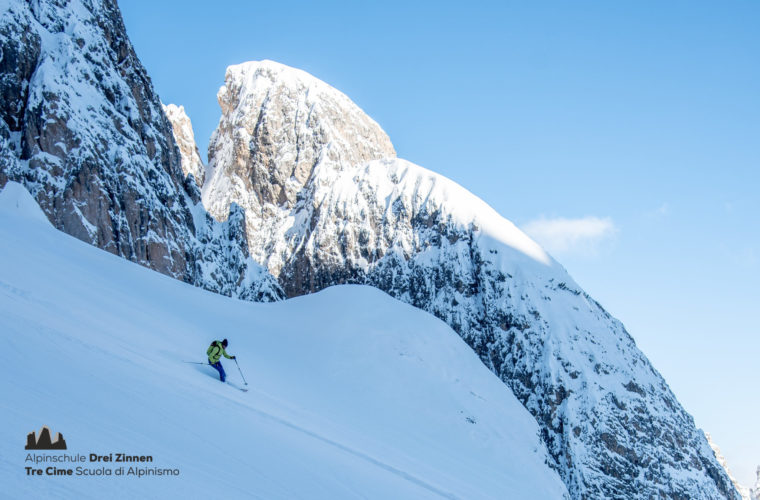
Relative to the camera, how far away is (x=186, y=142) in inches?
3403

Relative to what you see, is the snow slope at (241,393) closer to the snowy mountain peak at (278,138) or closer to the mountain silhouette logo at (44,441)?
the mountain silhouette logo at (44,441)

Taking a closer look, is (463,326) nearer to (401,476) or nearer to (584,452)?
(584,452)

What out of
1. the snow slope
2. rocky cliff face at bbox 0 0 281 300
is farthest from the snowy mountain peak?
the snow slope

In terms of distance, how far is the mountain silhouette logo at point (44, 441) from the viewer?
5488 mm

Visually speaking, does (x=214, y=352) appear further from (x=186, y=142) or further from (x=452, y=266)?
(x=186, y=142)

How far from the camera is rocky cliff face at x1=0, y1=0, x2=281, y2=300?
34500 millimetres

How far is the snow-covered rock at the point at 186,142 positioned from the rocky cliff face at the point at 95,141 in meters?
36.3

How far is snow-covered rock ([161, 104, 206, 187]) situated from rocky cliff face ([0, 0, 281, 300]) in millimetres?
36303

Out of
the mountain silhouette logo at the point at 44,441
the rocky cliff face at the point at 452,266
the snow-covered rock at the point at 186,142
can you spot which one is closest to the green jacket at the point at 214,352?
the mountain silhouette logo at the point at 44,441

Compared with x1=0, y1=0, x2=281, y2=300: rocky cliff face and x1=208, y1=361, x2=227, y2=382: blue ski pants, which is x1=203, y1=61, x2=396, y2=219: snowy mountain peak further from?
x1=208, y1=361, x2=227, y2=382: blue ski pants

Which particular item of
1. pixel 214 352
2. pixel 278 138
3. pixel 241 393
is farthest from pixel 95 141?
pixel 278 138

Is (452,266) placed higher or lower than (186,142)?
lower

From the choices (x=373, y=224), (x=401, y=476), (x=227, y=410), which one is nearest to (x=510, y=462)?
(x=401, y=476)

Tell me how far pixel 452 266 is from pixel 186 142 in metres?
48.4
